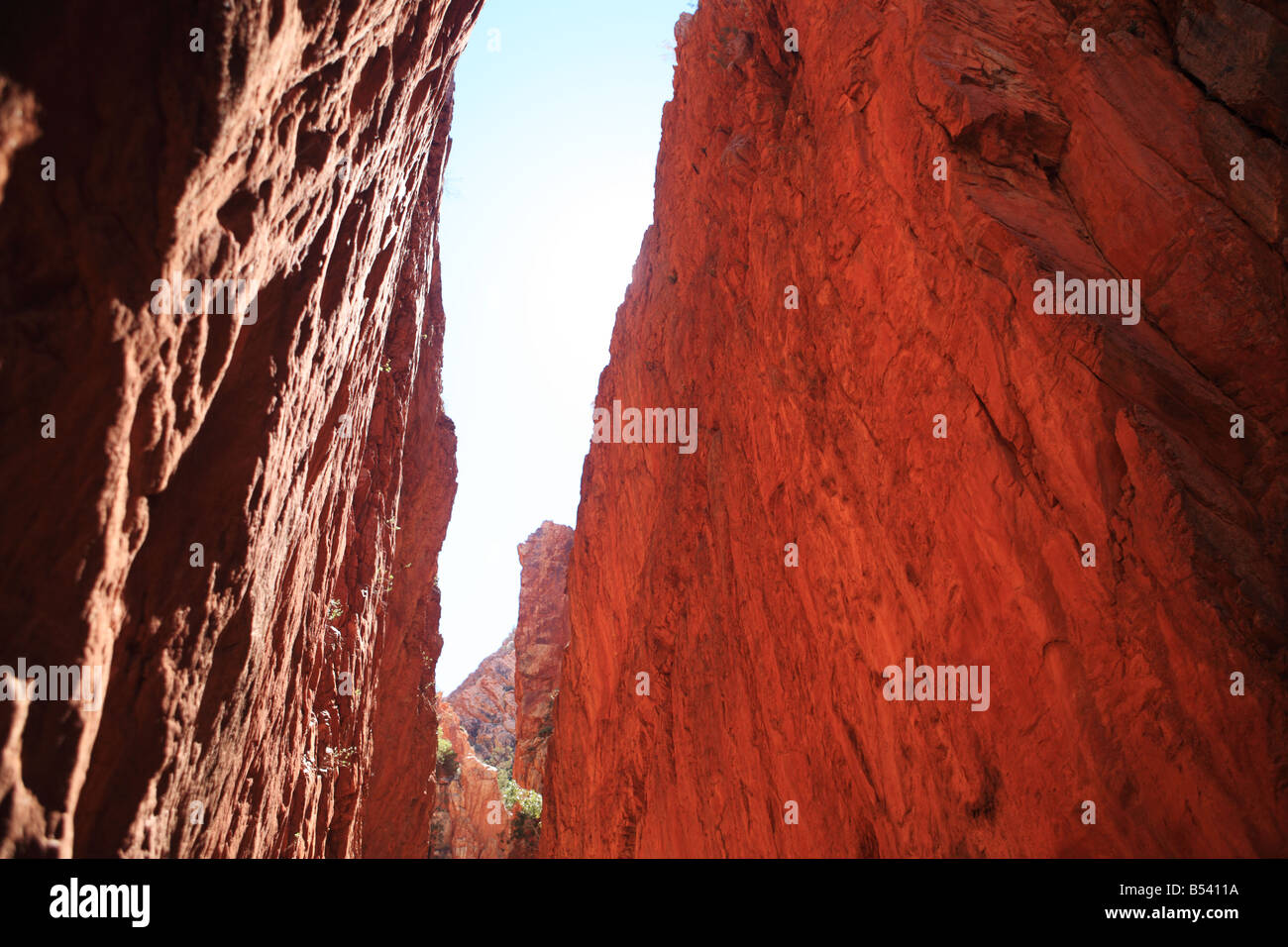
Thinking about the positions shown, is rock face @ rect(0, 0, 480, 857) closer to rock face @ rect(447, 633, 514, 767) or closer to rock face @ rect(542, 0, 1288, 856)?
rock face @ rect(542, 0, 1288, 856)

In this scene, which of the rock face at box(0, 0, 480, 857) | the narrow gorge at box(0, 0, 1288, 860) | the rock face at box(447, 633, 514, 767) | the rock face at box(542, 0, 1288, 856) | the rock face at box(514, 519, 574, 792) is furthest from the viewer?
the rock face at box(447, 633, 514, 767)

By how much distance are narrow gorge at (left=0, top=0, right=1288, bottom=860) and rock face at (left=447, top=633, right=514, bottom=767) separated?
3865 centimetres

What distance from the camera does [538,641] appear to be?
37.0 metres

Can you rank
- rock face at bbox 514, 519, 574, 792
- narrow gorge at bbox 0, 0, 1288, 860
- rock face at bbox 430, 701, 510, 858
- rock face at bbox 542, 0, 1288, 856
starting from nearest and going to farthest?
narrow gorge at bbox 0, 0, 1288, 860 < rock face at bbox 542, 0, 1288, 856 < rock face at bbox 514, 519, 574, 792 < rock face at bbox 430, 701, 510, 858

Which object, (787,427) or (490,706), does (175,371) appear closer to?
(787,427)

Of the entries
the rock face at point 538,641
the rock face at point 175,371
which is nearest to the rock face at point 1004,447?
the rock face at point 175,371

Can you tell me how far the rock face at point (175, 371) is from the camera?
3.24m

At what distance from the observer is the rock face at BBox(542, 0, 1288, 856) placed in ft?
20.8

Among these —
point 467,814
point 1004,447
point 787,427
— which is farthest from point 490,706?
point 1004,447

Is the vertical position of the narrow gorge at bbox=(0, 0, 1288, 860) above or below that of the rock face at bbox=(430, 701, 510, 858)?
above

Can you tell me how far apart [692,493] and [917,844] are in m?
8.20

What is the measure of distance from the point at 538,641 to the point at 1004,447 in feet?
103

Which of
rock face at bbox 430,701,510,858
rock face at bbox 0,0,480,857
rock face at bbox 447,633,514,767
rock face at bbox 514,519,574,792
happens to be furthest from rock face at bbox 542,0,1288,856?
rock face at bbox 447,633,514,767
